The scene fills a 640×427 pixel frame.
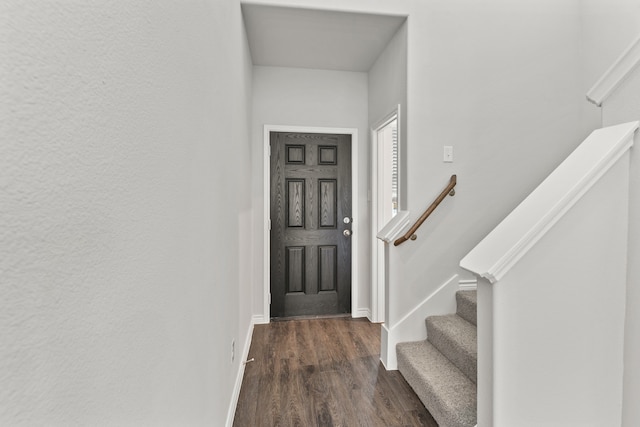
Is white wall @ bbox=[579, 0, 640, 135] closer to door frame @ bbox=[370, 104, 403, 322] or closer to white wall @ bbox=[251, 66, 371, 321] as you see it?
door frame @ bbox=[370, 104, 403, 322]

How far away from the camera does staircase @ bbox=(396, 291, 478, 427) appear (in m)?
1.81

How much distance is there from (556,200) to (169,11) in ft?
4.71

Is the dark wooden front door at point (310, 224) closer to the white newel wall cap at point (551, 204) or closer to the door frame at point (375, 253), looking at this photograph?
the door frame at point (375, 253)

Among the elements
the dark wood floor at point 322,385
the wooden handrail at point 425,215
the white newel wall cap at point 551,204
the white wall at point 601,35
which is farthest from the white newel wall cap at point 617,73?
the dark wood floor at point 322,385

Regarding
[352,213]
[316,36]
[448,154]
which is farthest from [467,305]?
[316,36]

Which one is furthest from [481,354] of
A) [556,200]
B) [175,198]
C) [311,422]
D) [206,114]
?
[206,114]

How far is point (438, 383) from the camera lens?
6.57ft

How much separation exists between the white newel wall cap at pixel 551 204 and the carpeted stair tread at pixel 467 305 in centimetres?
105

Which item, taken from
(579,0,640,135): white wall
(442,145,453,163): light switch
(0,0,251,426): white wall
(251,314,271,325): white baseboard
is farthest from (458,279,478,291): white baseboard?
(0,0,251,426): white wall

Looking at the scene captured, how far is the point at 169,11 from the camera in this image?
34.4 inches

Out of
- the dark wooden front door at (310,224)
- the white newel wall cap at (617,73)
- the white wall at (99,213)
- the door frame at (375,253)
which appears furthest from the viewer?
the dark wooden front door at (310,224)

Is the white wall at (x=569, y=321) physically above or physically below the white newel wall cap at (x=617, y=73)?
below

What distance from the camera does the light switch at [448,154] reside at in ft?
8.57

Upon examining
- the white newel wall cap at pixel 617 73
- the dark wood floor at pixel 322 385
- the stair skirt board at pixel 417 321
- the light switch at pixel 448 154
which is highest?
the white newel wall cap at pixel 617 73
